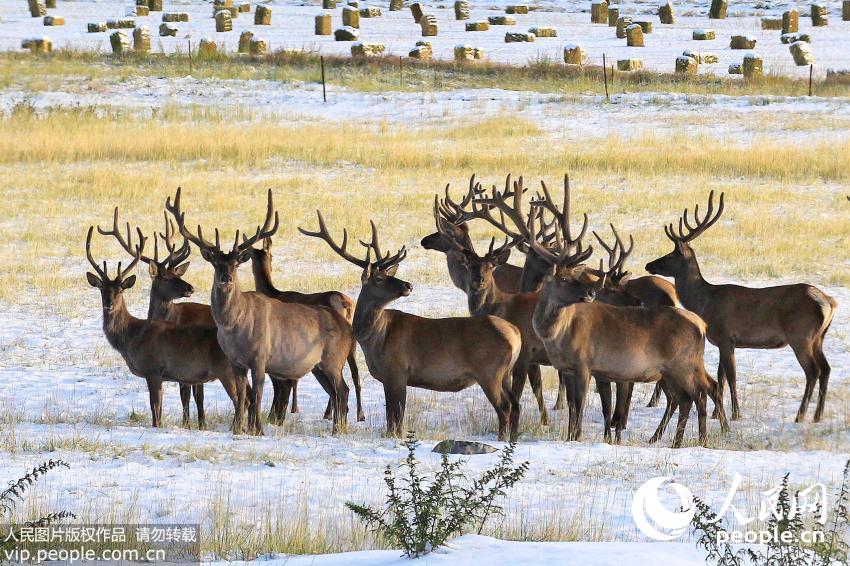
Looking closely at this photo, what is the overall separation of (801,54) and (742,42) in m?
4.00

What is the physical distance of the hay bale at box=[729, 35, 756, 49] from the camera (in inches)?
1848

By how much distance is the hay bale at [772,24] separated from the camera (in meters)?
52.5

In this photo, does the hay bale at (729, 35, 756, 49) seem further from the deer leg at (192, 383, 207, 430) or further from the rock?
the rock

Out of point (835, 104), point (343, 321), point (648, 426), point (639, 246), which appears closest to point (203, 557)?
point (343, 321)

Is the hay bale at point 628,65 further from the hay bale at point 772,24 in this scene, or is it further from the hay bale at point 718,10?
the hay bale at point 718,10

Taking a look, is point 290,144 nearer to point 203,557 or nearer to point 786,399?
point 786,399

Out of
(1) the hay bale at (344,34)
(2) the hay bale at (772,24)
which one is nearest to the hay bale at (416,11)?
(1) the hay bale at (344,34)

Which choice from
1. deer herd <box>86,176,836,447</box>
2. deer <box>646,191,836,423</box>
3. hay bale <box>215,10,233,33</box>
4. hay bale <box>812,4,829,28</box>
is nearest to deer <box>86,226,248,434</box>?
deer herd <box>86,176,836,447</box>

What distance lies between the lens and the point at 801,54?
43344 millimetres

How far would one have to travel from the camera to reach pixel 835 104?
109 ft

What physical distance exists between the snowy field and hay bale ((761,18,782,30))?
0.31m

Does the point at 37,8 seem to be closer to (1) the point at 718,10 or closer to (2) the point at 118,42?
(2) the point at 118,42

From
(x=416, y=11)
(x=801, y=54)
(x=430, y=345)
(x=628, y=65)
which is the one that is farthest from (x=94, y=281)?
(x=416, y=11)

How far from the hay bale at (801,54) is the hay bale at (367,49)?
44.7ft
